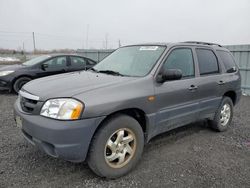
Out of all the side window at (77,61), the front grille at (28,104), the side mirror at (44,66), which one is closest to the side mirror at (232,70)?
the front grille at (28,104)

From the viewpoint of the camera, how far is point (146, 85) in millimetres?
3074

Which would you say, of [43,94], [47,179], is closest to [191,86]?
[43,94]

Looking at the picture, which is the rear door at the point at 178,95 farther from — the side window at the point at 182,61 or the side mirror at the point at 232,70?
the side mirror at the point at 232,70

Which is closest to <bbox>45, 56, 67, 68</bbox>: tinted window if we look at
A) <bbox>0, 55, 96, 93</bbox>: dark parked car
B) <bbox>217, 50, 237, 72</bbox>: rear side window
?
<bbox>0, 55, 96, 93</bbox>: dark parked car

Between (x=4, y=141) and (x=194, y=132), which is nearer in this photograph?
(x=4, y=141)

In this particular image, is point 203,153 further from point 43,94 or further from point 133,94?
point 43,94

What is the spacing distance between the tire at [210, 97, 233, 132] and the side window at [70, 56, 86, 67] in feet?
18.8

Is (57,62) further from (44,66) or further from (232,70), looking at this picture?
(232,70)

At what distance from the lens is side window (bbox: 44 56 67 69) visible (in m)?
8.27

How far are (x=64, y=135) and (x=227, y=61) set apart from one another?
3.93 m

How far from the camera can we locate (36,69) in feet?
26.3

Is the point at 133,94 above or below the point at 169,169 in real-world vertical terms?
above

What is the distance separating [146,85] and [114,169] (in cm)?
118

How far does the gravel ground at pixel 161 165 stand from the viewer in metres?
2.82
